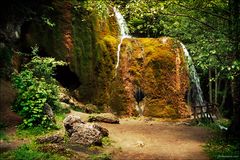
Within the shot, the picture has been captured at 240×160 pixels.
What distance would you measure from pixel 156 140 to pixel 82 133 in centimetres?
339

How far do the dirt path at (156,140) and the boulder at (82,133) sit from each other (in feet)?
2.88

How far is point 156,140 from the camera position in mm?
13922

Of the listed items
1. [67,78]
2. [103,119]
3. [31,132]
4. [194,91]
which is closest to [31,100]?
[31,132]

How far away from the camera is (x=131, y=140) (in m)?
13.6

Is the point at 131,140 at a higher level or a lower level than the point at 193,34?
lower

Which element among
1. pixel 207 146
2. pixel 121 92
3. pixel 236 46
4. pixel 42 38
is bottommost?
pixel 207 146

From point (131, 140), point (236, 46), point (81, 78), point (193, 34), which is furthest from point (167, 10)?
point (81, 78)

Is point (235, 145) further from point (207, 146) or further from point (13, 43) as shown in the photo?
point (13, 43)

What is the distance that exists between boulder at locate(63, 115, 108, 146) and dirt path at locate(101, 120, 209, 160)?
2.88ft

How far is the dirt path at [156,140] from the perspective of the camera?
11.5 m

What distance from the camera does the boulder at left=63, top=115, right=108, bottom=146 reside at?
39.0 feet

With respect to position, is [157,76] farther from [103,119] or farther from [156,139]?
[156,139]

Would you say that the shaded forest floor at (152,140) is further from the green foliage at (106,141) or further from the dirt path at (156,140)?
the green foliage at (106,141)

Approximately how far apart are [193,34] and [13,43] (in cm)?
1017
